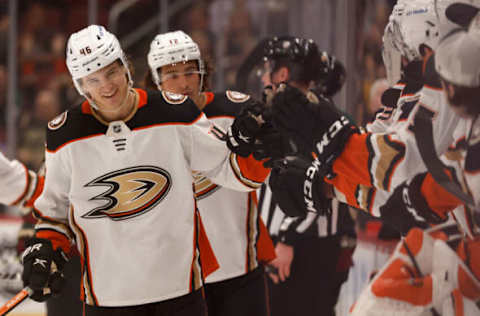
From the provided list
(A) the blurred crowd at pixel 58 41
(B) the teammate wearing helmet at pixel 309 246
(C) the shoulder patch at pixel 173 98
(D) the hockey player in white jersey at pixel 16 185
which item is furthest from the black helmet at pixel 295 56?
(A) the blurred crowd at pixel 58 41

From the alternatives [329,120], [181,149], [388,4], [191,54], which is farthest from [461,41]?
[191,54]

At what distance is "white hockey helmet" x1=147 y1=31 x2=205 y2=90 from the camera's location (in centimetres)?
218

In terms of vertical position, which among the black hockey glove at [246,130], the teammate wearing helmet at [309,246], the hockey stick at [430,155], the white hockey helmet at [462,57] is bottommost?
the teammate wearing helmet at [309,246]

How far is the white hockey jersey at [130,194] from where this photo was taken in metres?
1.71

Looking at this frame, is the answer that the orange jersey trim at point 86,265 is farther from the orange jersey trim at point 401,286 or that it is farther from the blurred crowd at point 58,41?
the blurred crowd at point 58,41

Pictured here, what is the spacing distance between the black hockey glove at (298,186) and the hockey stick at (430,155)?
356mm

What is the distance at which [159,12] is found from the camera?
6336 mm

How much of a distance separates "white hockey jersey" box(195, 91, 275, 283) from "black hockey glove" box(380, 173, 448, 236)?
36.8 inches

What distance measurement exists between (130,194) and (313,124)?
67 cm

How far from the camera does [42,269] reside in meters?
1.72

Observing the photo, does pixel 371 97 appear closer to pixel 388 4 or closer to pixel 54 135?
pixel 388 4

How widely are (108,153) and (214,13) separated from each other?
4584 millimetres

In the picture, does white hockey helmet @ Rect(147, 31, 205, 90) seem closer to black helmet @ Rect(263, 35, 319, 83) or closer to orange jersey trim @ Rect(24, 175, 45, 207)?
black helmet @ Rect(263, 35, 319, 83)

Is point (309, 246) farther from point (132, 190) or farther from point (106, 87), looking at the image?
point (106, 87)
